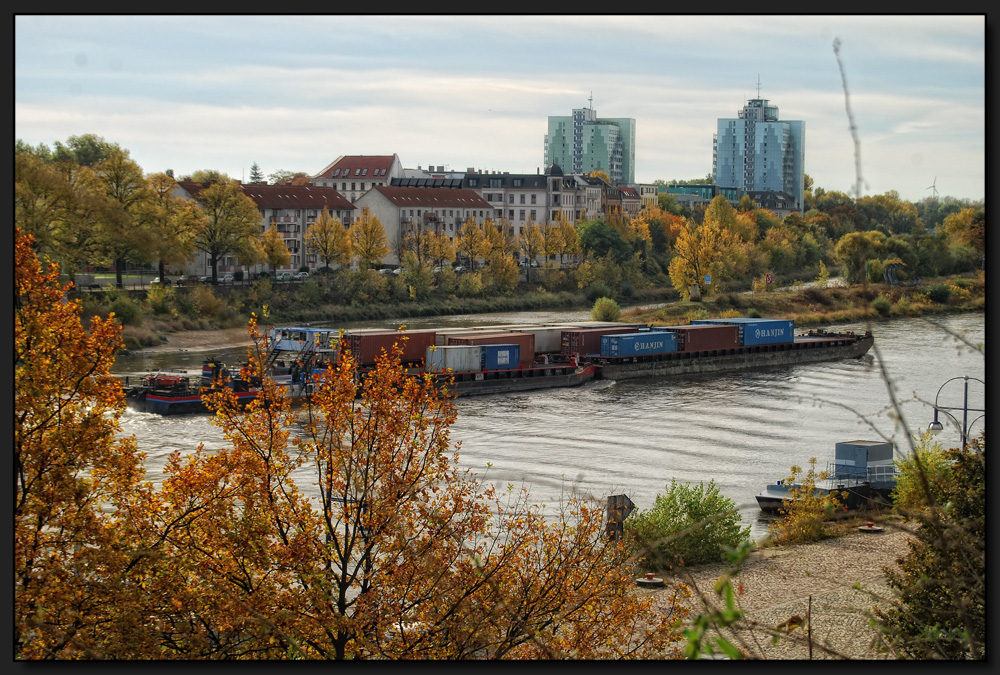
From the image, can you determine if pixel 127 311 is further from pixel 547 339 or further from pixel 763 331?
pixel 763 331

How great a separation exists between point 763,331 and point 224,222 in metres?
33.6

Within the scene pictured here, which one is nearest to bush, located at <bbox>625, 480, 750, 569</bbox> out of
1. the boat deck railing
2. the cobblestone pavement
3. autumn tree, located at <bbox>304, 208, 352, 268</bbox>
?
the cobblestone pavement

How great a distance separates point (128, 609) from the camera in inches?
378

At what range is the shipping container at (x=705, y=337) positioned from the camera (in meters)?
54.3

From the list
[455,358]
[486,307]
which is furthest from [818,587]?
[486,307]

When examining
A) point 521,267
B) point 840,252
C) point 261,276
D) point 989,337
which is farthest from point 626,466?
point 521,267

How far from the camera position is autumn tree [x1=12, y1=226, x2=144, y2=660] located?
29.6 feet

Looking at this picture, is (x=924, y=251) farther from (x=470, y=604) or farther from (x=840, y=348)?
(x=470, y=604)

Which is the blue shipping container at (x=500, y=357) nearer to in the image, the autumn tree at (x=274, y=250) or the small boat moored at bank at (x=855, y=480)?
the small boat moored at bank at (x=855, y=480)

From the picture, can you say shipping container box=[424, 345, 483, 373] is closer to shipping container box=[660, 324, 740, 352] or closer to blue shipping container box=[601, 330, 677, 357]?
blue shipping container box=[601, 330, 677, 357]

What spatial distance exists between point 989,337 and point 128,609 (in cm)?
747

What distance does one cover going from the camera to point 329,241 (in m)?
77.6

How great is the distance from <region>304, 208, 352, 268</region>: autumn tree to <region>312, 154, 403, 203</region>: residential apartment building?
1053 inches

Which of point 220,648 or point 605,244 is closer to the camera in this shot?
point 220,648
